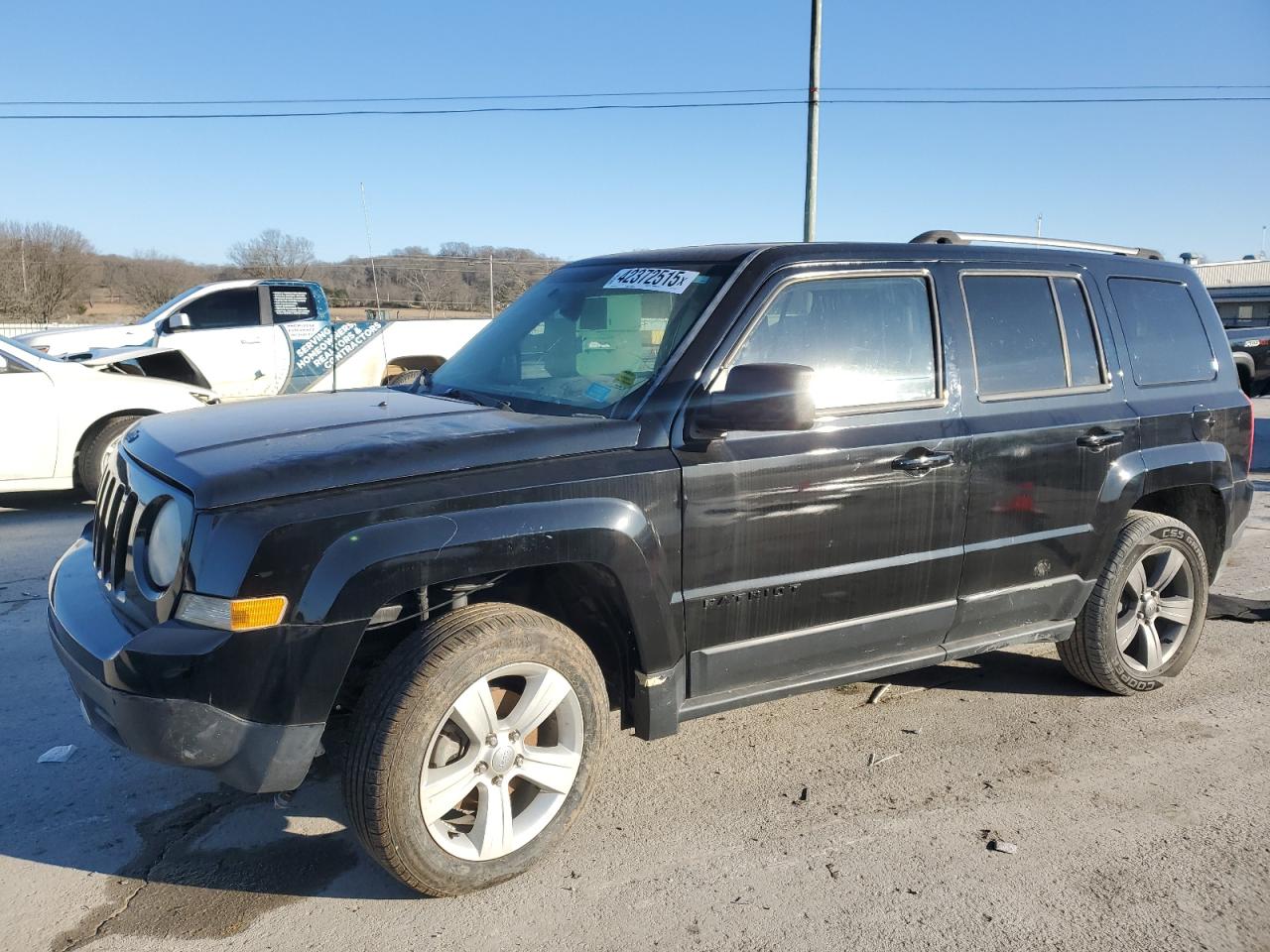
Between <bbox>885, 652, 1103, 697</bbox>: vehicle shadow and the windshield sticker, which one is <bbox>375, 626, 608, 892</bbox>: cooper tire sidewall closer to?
the windshield sticker

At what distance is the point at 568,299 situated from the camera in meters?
4.13

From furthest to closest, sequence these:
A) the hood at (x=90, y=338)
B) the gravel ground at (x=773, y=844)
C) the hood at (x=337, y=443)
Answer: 1. the hood at (x=90, y=338)
2. the gravel ground at (x=773, y=844)
3. the hood at (x=337, y=443)

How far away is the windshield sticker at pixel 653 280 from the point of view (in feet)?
12.0

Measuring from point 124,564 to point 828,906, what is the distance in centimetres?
235

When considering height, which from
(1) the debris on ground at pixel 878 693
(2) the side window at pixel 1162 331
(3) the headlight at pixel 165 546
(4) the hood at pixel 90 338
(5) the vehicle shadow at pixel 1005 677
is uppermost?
(2) the side window at pixel 1162 331

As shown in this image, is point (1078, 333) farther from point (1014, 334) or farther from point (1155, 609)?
point (1155, 609)

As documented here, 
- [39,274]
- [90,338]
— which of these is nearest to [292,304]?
[90,338]

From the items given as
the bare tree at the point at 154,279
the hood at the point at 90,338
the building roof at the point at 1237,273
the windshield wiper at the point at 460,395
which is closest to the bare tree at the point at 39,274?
the bare tree at the point at 154,279

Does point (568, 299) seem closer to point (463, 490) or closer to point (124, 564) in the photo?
point (463, 490)

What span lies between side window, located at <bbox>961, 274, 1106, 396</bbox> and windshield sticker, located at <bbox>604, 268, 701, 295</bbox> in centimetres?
117

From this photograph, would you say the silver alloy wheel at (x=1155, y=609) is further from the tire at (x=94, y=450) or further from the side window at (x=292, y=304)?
the side window at (x=292, y=304)

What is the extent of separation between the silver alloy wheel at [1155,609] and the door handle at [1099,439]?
2.07ft

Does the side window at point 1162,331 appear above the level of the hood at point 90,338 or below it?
above

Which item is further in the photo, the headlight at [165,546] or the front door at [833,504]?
the front door at [833,504]
